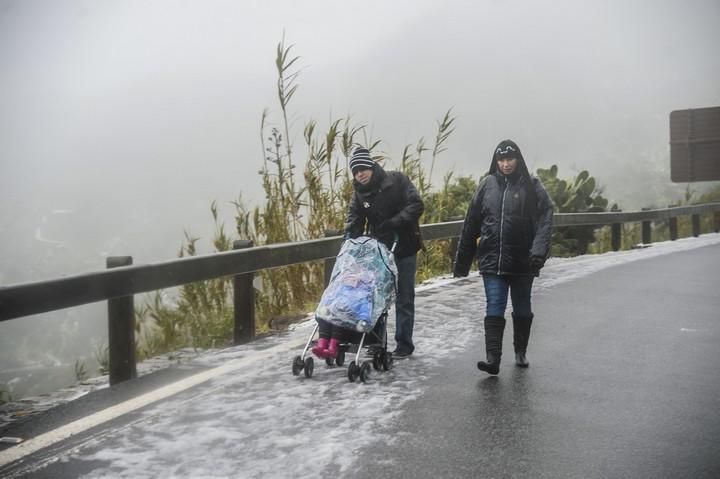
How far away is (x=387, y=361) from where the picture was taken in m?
6.23

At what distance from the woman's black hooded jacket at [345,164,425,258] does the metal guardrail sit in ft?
4.47

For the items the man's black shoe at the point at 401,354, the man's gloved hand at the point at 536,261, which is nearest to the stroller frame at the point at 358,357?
the man's black shoe at the point at 401,354

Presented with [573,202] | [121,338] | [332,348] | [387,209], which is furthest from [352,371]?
[573,202]

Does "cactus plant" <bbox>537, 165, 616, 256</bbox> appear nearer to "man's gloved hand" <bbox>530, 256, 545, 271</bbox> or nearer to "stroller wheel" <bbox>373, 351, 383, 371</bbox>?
"man's gloved hand" <bbox>530, 256, 545, 271</bbox>

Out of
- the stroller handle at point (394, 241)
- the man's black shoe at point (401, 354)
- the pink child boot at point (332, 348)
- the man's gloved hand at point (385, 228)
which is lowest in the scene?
the man's black shoe at point (401, 354)

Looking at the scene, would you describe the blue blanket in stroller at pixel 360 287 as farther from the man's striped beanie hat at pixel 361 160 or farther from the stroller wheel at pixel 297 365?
the man's striped beanie hat at pixel 361 160

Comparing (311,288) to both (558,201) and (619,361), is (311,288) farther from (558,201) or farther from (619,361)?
(558,201)

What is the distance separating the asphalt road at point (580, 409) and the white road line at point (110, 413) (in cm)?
166

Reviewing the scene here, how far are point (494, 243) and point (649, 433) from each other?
2.01 metres

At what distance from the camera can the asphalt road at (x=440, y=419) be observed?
4.04 meters

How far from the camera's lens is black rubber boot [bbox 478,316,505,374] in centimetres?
602

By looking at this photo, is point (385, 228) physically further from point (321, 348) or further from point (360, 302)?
point (321, 348)

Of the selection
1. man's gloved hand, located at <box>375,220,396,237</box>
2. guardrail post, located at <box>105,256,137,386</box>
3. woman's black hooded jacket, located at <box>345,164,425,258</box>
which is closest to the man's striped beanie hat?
woman's black hooded jacket, located at <box>345,164,425,258</box>

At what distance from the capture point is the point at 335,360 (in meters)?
6.51
